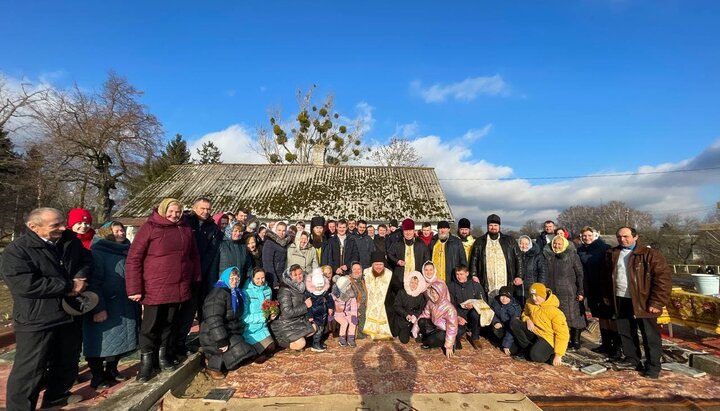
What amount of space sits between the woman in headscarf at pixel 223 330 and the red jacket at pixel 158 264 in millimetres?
465

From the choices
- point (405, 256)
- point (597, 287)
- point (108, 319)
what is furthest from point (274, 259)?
point (597, 287)

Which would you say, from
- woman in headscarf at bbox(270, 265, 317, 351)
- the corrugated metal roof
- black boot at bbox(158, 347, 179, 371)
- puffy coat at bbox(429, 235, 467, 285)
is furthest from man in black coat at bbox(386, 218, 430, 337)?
the corrugated metal roof

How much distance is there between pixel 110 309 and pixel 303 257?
2.68 meters

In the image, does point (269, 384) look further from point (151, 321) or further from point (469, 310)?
point (469, 310)

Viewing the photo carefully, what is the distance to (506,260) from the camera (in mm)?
5867

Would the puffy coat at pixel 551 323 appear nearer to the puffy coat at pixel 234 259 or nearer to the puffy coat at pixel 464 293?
the puffy coat at pixel 464 293

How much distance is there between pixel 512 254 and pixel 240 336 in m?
4.40

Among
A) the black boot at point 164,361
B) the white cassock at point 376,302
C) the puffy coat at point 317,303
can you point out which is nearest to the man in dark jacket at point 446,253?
the white cassock at point 376,302

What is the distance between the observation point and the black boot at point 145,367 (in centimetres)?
371

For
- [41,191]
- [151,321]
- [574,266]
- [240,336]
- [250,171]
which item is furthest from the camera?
[250,171]

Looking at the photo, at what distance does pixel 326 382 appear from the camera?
4.09 m

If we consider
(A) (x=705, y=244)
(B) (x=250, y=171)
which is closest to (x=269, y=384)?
(B) (x=250, y=171)

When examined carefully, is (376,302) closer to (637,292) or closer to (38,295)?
(637,292)

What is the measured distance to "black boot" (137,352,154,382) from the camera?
371 centimetres
